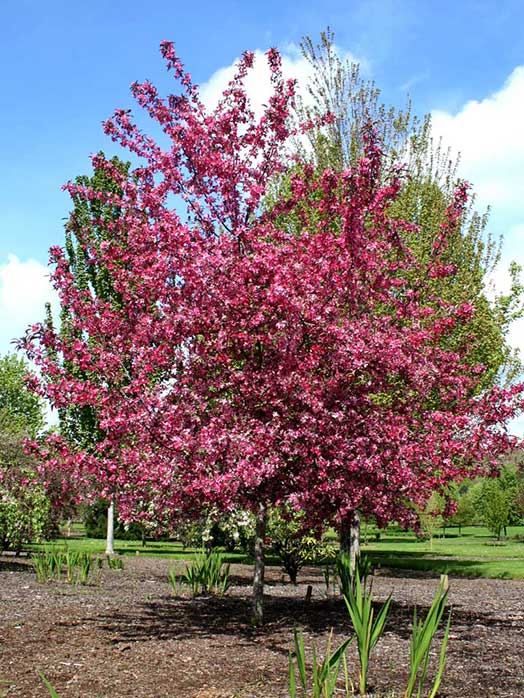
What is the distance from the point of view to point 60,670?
6535 mm

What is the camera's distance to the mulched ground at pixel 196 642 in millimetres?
6156

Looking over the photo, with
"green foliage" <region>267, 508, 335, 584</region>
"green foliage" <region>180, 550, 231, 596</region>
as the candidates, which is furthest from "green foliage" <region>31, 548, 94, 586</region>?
"green foliage" <region>267, 508, 335, 584</region>

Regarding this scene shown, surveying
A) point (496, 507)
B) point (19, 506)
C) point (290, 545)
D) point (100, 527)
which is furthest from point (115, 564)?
point (496, 507)

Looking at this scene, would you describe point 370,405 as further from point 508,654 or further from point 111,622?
point 111,622

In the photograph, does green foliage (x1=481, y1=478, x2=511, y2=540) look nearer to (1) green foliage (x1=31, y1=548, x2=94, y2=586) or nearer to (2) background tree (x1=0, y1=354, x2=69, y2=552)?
(2) background tree (x1=0, y1=354, x2=69, y2=552)

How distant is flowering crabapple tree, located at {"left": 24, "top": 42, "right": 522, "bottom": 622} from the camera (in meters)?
8.27

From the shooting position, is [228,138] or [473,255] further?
[473,255]


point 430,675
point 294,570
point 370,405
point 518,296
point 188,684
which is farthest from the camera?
point 518,296

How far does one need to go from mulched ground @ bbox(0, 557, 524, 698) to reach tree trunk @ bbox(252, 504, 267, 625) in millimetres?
202

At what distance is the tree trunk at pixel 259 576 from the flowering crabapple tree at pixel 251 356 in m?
0.04

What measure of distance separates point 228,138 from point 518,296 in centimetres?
1330

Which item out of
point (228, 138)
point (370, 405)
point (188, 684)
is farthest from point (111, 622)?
point (228, 138)

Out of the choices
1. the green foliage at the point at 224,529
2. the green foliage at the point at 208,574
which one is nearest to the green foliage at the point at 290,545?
the green foliage at the point at 224,529

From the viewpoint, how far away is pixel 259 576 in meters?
9.66
